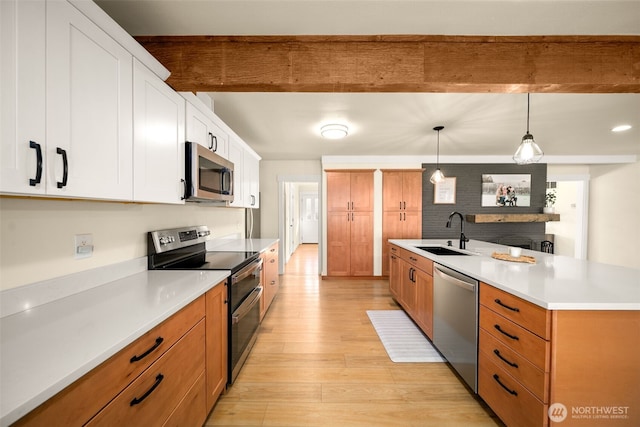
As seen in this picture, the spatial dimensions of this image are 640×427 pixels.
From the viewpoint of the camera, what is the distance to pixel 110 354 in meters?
0.75

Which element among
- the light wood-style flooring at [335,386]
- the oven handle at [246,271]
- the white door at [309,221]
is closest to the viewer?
the light wood-style flooring at [335,386]

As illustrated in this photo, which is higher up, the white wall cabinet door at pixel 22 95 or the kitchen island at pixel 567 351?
the white wall cabinet door at pixel 22 95

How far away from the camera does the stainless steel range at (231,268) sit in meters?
1.76

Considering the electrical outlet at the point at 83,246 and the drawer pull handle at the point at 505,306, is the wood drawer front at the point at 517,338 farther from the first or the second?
the electrical outlet at the point at 83,246

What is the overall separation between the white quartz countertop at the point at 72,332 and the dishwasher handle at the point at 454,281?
1755 mm

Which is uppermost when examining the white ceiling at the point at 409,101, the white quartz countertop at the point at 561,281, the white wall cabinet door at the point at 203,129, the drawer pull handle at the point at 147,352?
the white ceiling at the point at 409,101

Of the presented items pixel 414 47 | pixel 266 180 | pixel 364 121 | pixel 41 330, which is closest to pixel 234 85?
pixel 414 47

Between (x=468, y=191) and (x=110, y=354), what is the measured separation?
18.7 feet

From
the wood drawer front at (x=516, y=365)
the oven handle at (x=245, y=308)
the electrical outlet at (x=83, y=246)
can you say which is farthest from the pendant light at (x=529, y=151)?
the electrical outlet at (x=83, y=246)

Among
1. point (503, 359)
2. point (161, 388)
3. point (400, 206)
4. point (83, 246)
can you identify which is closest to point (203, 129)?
point (83, 246)

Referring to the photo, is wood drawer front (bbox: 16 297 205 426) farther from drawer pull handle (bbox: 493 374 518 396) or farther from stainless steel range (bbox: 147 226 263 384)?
drawer pull handle (bbox: 493 374 518 396)

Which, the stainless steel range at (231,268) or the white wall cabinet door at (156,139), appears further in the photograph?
the stainless steel range at (231,268)

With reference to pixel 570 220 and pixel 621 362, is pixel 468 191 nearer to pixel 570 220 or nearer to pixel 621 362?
pixel 570 220

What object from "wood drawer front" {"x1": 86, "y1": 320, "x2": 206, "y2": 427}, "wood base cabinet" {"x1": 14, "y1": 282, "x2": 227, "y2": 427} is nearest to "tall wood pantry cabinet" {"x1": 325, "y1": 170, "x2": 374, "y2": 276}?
"wood base cabinet" {"x1": 14, "y1": 282, "x2": 227, "y2": 427}
